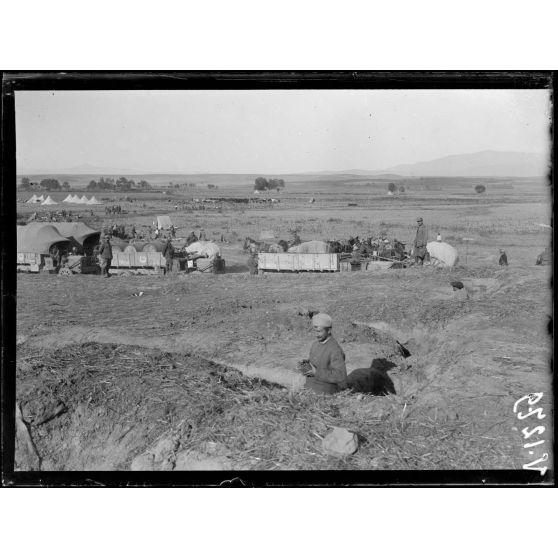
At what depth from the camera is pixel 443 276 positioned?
677 cm

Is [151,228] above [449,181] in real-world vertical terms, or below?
below

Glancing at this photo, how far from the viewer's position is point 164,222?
6.95 metres

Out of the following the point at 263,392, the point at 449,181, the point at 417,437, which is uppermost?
the point at 449,181

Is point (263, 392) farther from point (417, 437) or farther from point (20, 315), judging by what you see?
point (20, 315)

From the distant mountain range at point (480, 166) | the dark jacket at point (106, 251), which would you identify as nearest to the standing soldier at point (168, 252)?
the dark jacket at point (106, 251)

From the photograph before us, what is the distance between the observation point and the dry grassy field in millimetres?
6359

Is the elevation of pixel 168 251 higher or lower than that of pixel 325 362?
higher

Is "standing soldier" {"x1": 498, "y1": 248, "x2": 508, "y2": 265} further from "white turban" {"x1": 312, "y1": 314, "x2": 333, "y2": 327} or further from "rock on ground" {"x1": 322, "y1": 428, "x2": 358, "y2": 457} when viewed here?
"rock on ground" {"x1": 322, "y1": 428, "x2": 358, "y2": 457}

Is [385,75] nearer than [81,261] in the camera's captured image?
Yes

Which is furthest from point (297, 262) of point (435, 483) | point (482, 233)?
point (435, 483)

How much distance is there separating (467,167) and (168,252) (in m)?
3.26

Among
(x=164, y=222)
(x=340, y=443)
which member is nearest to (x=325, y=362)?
(x=340, y=443)

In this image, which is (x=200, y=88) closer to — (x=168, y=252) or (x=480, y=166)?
(x=168, y=252)

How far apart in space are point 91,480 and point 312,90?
4.47 m
